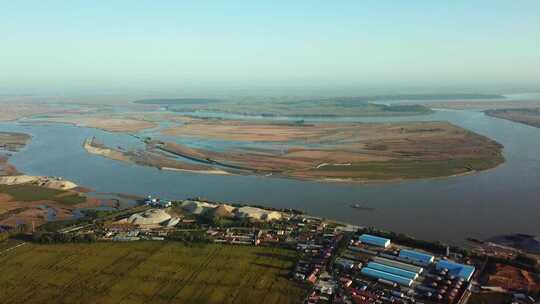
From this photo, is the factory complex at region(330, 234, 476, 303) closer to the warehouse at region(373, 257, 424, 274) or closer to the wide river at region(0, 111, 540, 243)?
the warehouse at region(373, 257, 424, 274)

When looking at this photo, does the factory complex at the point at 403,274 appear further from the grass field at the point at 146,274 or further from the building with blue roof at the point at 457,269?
the grass field at the point at 146,274

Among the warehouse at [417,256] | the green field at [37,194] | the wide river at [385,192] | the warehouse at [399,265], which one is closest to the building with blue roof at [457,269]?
the warehouse at [417,256]

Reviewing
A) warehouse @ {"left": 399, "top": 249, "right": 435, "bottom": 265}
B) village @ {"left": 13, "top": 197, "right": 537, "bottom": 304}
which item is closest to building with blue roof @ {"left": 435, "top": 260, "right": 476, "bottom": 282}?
village @ {"left": 13, "top": 197, "right": 537, "bottom": 304}

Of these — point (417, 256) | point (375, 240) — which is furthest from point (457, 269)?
point (375, 240)

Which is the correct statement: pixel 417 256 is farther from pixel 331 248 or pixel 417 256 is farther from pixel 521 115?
pixel 521 115

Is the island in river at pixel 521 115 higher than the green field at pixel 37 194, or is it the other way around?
the island in river at pixel 521 115

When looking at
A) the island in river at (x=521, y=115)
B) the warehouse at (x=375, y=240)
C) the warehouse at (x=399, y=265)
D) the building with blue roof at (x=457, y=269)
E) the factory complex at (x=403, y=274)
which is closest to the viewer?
the factory complex at (x=403, y=274)

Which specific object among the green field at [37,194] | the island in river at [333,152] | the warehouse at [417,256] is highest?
the island in river at [333,152]
